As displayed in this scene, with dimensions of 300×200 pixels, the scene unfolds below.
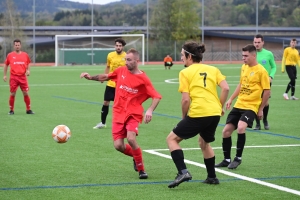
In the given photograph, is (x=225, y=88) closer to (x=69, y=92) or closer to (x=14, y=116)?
(x=14, y=116)

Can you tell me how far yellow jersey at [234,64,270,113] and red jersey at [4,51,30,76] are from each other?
978 cm

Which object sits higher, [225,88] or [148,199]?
[225,88]

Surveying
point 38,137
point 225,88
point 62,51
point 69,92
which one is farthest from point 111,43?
point 225,88

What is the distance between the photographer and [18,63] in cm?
1856

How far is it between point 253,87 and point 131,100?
7.16ft

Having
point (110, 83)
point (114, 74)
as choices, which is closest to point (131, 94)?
point (114, 74)

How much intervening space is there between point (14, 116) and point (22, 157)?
285 inches

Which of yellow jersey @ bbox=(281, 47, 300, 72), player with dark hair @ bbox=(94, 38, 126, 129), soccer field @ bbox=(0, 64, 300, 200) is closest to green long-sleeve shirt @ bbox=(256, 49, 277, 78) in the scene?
soccer field @ bbox=(0, 64, 300, 200)

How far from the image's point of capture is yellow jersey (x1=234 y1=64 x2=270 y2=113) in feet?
33.2

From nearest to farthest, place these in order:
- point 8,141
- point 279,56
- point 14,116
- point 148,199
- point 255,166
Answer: point 148,199
point 255,166
point 8,141
point 14,116
point 279,56

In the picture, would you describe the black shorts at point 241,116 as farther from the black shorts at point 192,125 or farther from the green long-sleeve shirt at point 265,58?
the green long-sleeve shirt at point 265,58

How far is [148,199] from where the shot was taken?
299 inches

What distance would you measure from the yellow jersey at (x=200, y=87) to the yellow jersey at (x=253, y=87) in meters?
2.02

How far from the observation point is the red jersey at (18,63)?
730 inches
